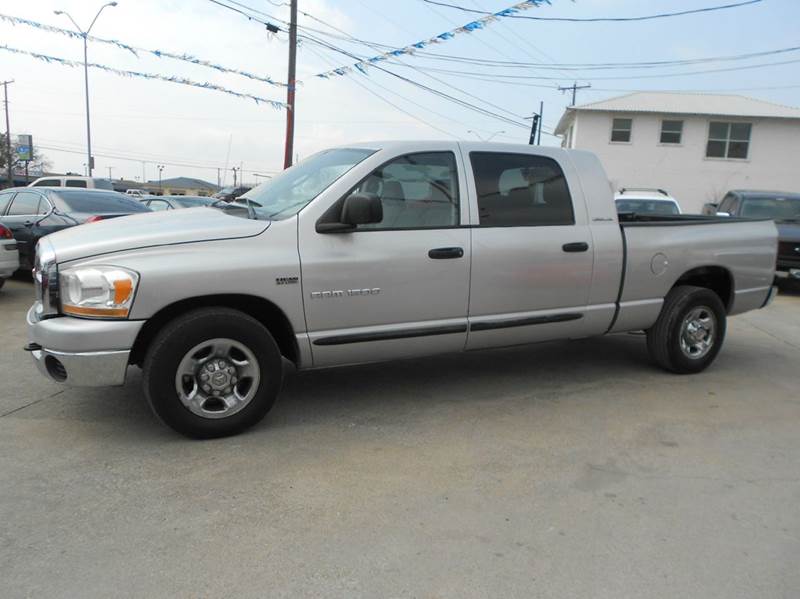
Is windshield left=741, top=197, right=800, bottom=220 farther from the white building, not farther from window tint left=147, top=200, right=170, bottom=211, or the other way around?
the white building

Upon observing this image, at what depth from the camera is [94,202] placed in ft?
30.7

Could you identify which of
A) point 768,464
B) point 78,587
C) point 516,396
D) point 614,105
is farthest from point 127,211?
point 614,105

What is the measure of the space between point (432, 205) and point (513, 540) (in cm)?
228

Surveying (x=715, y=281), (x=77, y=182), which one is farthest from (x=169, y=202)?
(x=715, y=281)

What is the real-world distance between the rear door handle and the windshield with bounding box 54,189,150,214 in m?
7.11

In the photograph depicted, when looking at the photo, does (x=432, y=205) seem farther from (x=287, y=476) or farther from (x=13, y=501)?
(x=13, y=501)

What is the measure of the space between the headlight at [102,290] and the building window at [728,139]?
2833 centimetres

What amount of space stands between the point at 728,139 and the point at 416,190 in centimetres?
2708

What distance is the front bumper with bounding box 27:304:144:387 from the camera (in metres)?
3.41

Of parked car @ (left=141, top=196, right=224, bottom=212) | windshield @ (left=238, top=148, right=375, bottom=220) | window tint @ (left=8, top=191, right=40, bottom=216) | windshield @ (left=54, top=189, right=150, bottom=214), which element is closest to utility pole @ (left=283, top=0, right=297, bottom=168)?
parked car @ (left=141, top=196, right=224, bottom=212)

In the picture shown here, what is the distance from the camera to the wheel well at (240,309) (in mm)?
3652

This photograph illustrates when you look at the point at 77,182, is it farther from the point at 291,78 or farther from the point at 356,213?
the point at 356,213

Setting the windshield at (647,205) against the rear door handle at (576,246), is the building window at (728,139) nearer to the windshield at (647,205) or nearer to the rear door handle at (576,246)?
the windshield at (647,205)

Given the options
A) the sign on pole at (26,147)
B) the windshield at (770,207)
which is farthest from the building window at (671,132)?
the sign on pole at (26,147)
